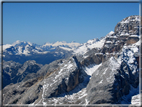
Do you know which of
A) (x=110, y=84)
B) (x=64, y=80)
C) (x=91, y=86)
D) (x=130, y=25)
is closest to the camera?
(x=110, y=84)

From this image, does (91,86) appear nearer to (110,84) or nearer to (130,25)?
(110,84)

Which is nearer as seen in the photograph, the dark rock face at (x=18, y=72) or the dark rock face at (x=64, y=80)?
the dark rock face at (x=64, y=80)

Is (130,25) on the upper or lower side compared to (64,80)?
upper

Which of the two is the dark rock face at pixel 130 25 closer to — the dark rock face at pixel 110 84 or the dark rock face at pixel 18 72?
the dark rock face at pixel 110 84

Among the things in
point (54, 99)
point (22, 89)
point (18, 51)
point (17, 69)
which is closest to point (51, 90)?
point (54, 99)

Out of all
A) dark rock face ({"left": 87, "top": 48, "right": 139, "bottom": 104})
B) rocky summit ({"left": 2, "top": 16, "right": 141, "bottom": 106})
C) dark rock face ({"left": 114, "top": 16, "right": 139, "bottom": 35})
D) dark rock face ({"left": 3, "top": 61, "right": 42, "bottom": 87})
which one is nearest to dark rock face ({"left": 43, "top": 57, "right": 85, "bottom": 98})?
rocky summit ({"left": 2, "top": 16, "right": 141, "bottom": 106})

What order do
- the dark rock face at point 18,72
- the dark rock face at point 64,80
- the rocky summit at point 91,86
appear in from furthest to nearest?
1. the dark rock face at point 18,72
2. the dark rock face at point 64,80
3. the rocky summit at point 91,86

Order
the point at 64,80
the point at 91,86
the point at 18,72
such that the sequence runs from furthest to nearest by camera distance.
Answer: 1. the point at 18,72
2. the point at 64,80
3. the point at 91,86

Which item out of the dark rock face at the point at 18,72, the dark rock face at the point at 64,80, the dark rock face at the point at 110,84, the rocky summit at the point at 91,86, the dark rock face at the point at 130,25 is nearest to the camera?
the dark rock face at the point at 110,84

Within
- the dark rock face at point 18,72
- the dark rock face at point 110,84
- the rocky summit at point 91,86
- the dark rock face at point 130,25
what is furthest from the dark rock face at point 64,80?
the dark rock face at point 18,72

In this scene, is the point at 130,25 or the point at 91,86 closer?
the point at 91,86

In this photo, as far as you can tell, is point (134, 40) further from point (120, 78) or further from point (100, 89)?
point (100, 89)

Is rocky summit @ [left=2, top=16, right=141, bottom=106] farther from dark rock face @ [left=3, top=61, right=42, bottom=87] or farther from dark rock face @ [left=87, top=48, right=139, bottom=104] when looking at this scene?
dark rock face @ [left=3, top=61, right=42, bottom=87]

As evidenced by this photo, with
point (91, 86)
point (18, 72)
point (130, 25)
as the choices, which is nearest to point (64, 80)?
point (91, 86)
